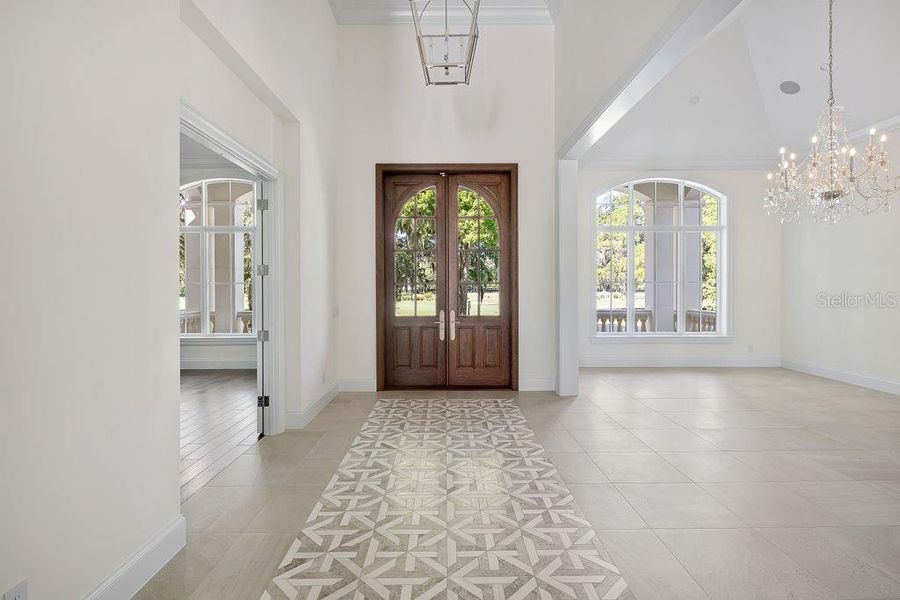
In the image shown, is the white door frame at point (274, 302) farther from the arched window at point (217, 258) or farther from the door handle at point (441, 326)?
the arched window at point (217, 258)

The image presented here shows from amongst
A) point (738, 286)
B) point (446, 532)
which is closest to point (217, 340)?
point (446, 532)

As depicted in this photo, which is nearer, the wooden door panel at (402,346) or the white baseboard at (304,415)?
the white baseboard at (304,415)

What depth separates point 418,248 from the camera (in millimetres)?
→ 6422

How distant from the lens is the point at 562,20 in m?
5.77

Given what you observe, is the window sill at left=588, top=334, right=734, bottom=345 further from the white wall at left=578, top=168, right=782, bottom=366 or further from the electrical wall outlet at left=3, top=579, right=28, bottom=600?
the electrical wall outlet at left=3, top=579, right=28, bottom=600

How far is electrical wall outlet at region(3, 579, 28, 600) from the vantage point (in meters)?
1.53

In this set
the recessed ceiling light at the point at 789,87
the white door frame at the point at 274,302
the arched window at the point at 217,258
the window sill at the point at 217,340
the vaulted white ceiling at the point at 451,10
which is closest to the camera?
the white door frame at the point at 274,302

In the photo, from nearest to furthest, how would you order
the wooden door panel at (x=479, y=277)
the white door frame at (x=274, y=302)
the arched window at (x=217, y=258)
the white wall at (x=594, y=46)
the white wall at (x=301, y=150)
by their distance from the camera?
the white wall at (x=594, y=46) < the white wall at (x=301, y=150) < the white door frame at (x=274, y=302) < the wooden door panel at (x=479, y=277) < the arched window at (x=217, y=258)

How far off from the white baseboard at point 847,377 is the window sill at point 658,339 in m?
0.95

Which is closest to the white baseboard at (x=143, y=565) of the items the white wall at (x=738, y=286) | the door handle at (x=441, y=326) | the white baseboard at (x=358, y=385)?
the white baseboard at (x=358, y=385)

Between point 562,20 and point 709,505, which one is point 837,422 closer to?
point 709,505

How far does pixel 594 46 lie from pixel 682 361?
562 centimetres

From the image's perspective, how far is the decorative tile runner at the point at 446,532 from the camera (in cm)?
218

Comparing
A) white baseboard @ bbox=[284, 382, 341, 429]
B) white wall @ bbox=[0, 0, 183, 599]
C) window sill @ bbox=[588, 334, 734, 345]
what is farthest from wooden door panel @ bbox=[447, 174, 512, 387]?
white wall @ bbox=[0, 0, 183, 599]
